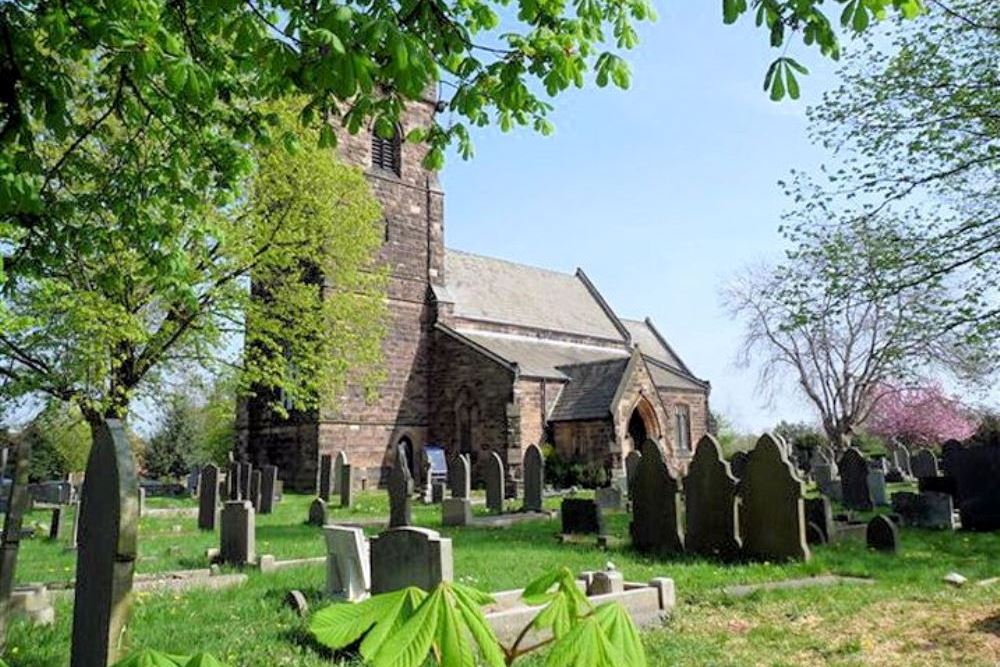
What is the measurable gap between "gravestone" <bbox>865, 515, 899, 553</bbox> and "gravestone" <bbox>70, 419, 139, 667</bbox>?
10.1 metres

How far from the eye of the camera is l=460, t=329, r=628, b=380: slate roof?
2895 centimetres

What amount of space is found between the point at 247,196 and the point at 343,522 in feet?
28.2

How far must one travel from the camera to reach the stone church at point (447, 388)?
2633 centimetres

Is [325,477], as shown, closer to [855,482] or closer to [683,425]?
[855,482]

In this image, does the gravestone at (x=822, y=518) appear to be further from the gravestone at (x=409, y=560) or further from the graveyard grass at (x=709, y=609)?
the gravestone at (x=409, y=560)

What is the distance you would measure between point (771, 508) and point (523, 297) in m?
25.6

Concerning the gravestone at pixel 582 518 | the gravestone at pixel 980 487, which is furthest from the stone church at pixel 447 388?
the gravestone at pixel 582 518

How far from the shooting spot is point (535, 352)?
3142 cm

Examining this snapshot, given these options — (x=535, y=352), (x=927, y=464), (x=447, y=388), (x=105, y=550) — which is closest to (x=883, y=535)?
(x=105, y=550)

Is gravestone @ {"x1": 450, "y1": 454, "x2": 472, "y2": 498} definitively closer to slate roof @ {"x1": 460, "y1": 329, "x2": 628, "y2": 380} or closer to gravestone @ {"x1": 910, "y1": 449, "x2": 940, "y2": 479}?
slate roof @ {"x1": 460, "y1": 329, "x2": 628, "y2": 380}

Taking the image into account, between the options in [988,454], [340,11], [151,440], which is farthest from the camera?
[151,440]

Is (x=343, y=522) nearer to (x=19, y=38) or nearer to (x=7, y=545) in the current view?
(x=7, y=545)

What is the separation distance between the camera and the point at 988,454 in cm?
1281

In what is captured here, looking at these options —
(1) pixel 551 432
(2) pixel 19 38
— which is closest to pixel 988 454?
(2) pixel 19 38
